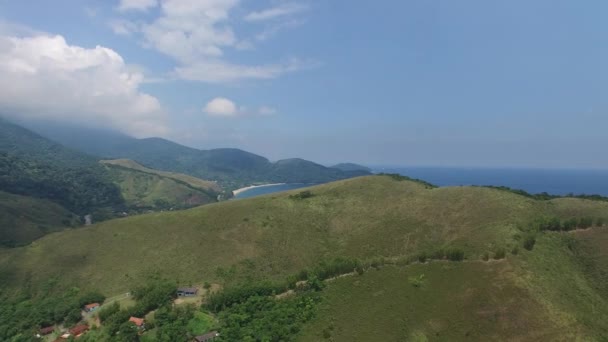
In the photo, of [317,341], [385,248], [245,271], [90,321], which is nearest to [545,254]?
[385,248]

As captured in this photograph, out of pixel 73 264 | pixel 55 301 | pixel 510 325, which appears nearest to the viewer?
pixel 510 325

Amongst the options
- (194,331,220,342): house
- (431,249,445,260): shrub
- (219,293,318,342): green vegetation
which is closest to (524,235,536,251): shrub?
(431,249,445,260): shrub

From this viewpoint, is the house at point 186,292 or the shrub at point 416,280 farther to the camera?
the house at point 186,292

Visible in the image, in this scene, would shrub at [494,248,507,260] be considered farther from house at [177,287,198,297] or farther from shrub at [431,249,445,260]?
house at [177,287,198,297]

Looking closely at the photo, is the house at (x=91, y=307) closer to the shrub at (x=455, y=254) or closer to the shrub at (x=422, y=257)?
the shrub at (x=422, y=257)

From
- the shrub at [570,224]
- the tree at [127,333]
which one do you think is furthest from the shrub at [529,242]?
the tree at [127,333]

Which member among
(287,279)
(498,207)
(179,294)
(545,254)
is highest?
(498,207)

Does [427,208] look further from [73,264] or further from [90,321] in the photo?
[73,264]
